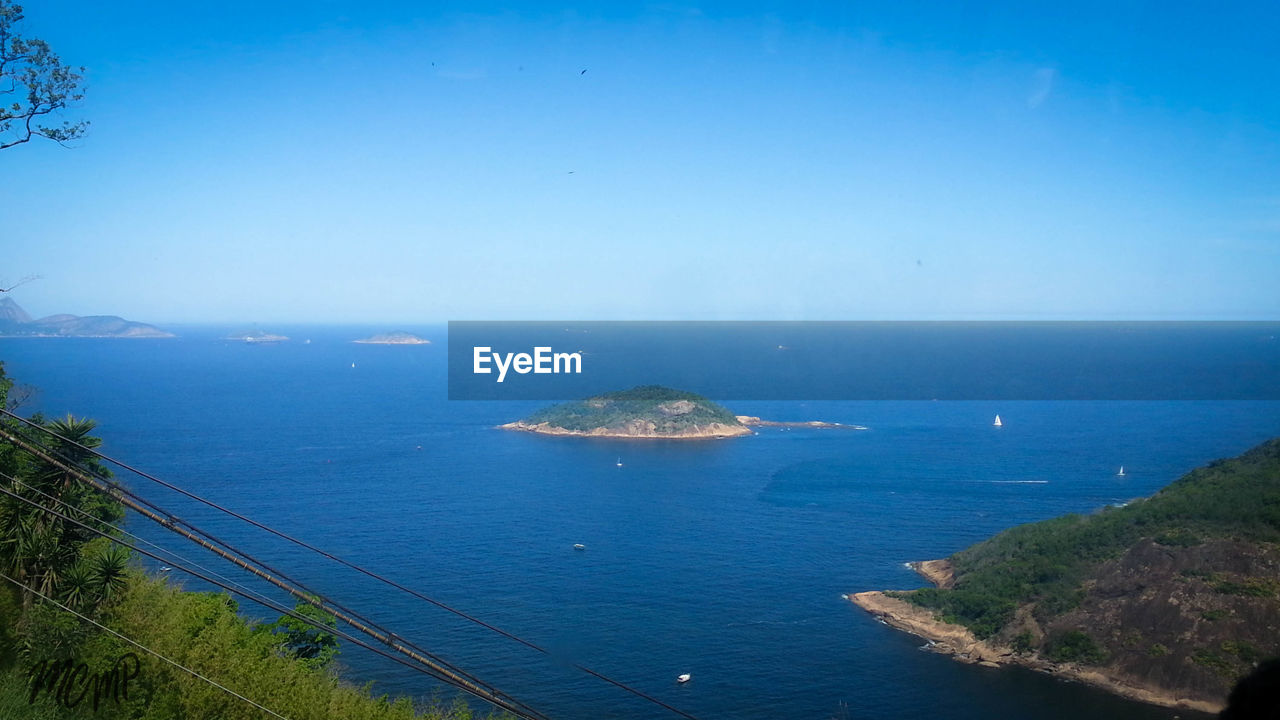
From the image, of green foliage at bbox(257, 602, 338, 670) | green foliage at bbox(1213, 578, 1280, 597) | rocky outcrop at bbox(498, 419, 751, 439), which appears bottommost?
rocky outcrop at bbox(498, 419, 751, 439)

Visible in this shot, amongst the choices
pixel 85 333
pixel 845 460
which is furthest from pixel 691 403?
pixel 85 333

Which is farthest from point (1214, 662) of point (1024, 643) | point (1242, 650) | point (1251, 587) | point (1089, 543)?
point (1089, 543)

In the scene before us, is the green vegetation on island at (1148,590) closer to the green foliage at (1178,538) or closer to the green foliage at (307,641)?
the green foliage at (1178,538)

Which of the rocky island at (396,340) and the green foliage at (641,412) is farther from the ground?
the rocky island at (396,340)

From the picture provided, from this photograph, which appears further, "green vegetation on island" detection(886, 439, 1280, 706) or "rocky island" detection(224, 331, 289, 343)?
"rocky island" detection(224, 331, 289, 343)

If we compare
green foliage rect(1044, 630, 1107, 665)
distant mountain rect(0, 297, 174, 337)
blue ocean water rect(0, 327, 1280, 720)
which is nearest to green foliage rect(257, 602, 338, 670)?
blue ocean water rect(0, 327, 1280, 720)

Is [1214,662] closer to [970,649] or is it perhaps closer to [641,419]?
[970,649]

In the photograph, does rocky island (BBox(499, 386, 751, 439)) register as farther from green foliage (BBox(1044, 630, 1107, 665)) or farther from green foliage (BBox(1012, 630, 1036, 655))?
green foliage (BBox(1044, 630, 1107, 665))

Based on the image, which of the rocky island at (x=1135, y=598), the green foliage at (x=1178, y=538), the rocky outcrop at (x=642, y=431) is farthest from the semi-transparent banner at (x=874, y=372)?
the green foliage at (x=1178, y=538)
